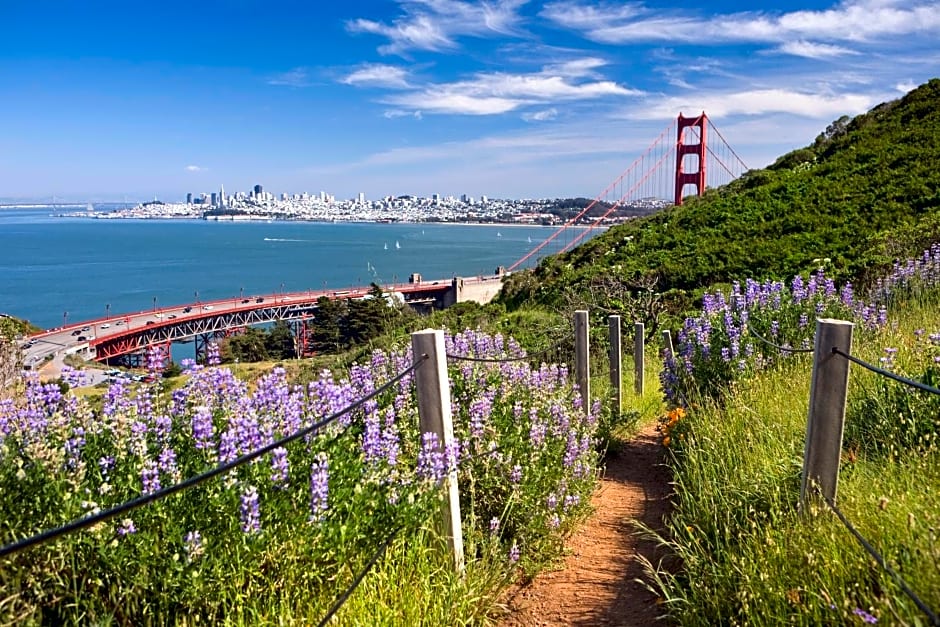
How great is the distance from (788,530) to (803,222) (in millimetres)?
13607

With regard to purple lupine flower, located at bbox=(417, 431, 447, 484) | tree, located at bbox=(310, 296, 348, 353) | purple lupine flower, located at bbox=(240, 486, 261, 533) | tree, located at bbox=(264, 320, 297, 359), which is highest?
purple lupine flower, located at bbox=(240, 486, 261, 533)

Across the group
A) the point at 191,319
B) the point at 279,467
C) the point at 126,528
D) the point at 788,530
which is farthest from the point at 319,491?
the point at 191,319

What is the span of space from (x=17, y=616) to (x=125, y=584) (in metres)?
0.29

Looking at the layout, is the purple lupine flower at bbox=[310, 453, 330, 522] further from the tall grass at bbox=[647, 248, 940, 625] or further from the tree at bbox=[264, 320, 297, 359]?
the tree at bbox=[264, 320, 297, 359]

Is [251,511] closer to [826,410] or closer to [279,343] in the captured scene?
[826,410]

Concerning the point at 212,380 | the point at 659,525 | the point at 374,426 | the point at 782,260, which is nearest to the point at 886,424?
the point at 659,525

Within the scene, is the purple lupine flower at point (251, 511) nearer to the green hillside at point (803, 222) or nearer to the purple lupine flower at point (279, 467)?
the purple lupine flower at point (279, 467)

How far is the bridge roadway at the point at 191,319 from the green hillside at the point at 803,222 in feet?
71.5

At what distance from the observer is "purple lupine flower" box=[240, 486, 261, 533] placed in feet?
6.27

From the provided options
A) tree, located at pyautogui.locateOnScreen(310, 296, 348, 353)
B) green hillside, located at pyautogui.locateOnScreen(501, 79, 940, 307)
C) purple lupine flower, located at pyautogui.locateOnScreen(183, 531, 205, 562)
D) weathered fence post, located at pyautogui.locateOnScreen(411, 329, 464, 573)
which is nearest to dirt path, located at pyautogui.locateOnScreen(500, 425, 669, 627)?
weathered fence post, located at pyautogui.locateOnScreen(411, 329, 464, 573)

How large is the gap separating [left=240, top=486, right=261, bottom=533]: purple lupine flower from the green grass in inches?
56.8

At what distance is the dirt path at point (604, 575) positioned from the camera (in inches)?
108

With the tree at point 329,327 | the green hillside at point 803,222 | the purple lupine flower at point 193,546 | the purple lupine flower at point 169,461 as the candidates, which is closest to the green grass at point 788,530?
the purple lupine flower at point 193,546

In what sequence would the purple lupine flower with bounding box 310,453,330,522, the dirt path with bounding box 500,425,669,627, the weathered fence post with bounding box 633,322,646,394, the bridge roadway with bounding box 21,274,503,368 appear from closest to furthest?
1. the purple lupine flower with bounding box 310,453,330,522
2. the dirt path with bounding box 500,425,669,627
3. the weathered fence post with bounding box 633,322,646,394
4. the bridge roadway with bounding box 21,274,503,368
